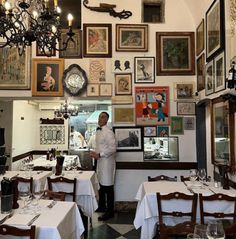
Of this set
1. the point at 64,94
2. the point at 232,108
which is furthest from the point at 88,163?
the point at 232,108

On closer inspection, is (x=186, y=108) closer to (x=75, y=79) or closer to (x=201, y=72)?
(x=201, y=72)

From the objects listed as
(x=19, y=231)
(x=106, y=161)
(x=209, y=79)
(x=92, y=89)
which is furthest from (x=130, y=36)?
(x=19, y=231)

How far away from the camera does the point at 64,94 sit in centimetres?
570

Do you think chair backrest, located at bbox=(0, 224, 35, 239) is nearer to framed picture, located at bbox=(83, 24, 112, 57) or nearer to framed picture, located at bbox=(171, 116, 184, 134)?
framed picture, located at bbox=(171, 116, 184, 134)

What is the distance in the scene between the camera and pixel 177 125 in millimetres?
5641

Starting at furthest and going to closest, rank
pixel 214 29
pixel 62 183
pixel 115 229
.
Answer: pixel 115 229 < pixel 214 29 < pixel 62 183

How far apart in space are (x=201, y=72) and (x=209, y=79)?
63 centimetres

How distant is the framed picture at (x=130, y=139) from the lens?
5.64 meters

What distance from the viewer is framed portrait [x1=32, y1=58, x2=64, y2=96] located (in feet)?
18.6

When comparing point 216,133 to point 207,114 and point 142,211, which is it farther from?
point 142,211

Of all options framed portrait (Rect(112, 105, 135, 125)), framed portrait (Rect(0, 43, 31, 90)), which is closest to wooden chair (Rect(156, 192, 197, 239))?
framed portrait (Rect(112, 105, 135, 125))

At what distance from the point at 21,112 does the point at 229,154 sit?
6718 mm

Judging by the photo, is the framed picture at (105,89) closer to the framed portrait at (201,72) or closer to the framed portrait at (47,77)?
the framed portrait at (47,77)

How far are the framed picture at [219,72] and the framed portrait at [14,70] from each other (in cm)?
339
